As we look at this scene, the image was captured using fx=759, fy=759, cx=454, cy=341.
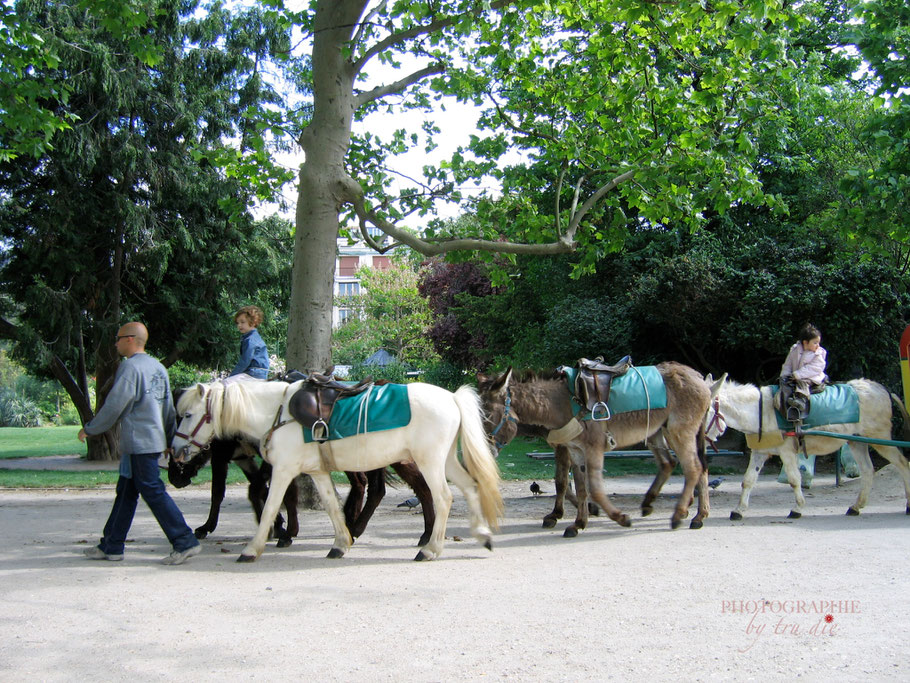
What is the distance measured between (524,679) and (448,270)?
28856 mm

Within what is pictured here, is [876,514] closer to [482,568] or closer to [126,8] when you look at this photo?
[482,568]

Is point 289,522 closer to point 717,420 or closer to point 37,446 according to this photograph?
point 717,420

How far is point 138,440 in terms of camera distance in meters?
6.50

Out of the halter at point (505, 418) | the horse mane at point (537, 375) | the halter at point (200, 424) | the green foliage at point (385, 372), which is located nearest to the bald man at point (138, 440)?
the halter at point (200, 424)

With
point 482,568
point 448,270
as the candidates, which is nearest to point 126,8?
point 482,568

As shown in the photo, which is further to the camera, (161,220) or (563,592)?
(161,220)

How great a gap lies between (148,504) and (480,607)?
3201 mm

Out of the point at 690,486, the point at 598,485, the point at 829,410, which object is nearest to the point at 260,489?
the point at 598,485

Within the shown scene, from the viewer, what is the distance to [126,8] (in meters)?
9.30

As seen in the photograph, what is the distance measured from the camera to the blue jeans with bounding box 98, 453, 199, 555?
652 cm

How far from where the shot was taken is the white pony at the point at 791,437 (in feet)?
30.0

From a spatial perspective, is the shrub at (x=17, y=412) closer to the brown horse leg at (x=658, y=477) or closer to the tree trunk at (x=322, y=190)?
the tree trunk at (x=322, y=190)

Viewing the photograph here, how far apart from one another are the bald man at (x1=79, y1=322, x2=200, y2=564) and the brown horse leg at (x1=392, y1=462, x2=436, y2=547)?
2094mm

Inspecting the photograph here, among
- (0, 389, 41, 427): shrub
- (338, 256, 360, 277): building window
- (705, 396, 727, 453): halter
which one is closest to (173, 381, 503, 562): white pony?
(705, 396, 727, 453): halter
